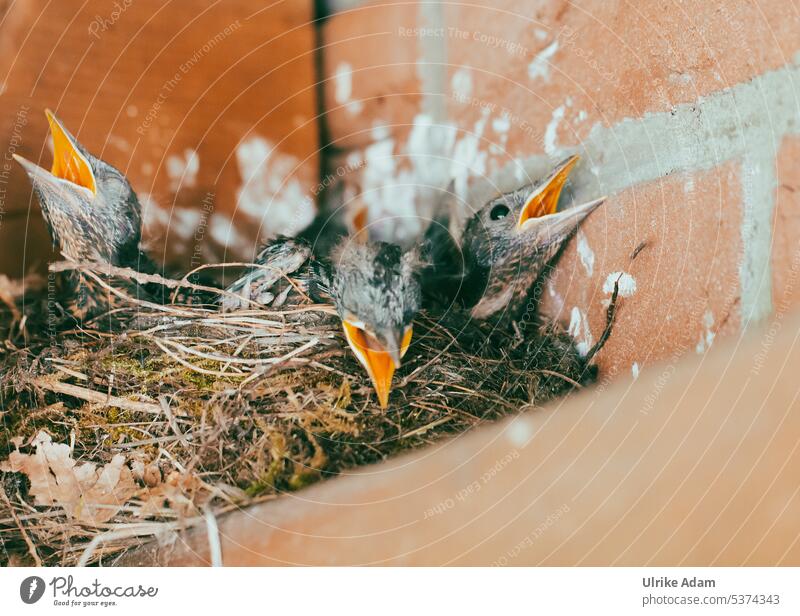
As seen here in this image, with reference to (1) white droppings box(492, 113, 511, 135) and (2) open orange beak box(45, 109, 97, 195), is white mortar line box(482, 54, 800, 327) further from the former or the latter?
(2) open orange beak box(45, 109, 97, 195)

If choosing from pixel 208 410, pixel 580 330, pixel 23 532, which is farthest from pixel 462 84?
pixel 23 532

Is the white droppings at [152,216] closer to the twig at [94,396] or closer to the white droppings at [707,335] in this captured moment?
the twig at [94,396]

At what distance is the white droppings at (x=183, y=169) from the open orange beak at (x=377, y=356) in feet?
0.76

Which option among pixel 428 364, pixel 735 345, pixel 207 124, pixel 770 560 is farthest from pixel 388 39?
pixel 770 560

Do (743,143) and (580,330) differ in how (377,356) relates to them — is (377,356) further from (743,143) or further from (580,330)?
(743,143)

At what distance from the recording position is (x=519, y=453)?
57 centimetres

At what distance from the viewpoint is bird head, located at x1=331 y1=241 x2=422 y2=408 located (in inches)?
22.2

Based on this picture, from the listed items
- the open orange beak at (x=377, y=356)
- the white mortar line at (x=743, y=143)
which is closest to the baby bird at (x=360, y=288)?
the open orange beak at (x=377, y=356)

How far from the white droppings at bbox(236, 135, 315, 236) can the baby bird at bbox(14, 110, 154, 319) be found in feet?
0.41

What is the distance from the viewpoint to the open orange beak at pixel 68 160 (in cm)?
64

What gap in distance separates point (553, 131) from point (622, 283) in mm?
152

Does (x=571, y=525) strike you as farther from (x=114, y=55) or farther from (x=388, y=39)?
(x=114, y=55)

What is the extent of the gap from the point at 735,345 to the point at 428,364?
0.25 meters

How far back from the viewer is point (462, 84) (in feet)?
2.08
